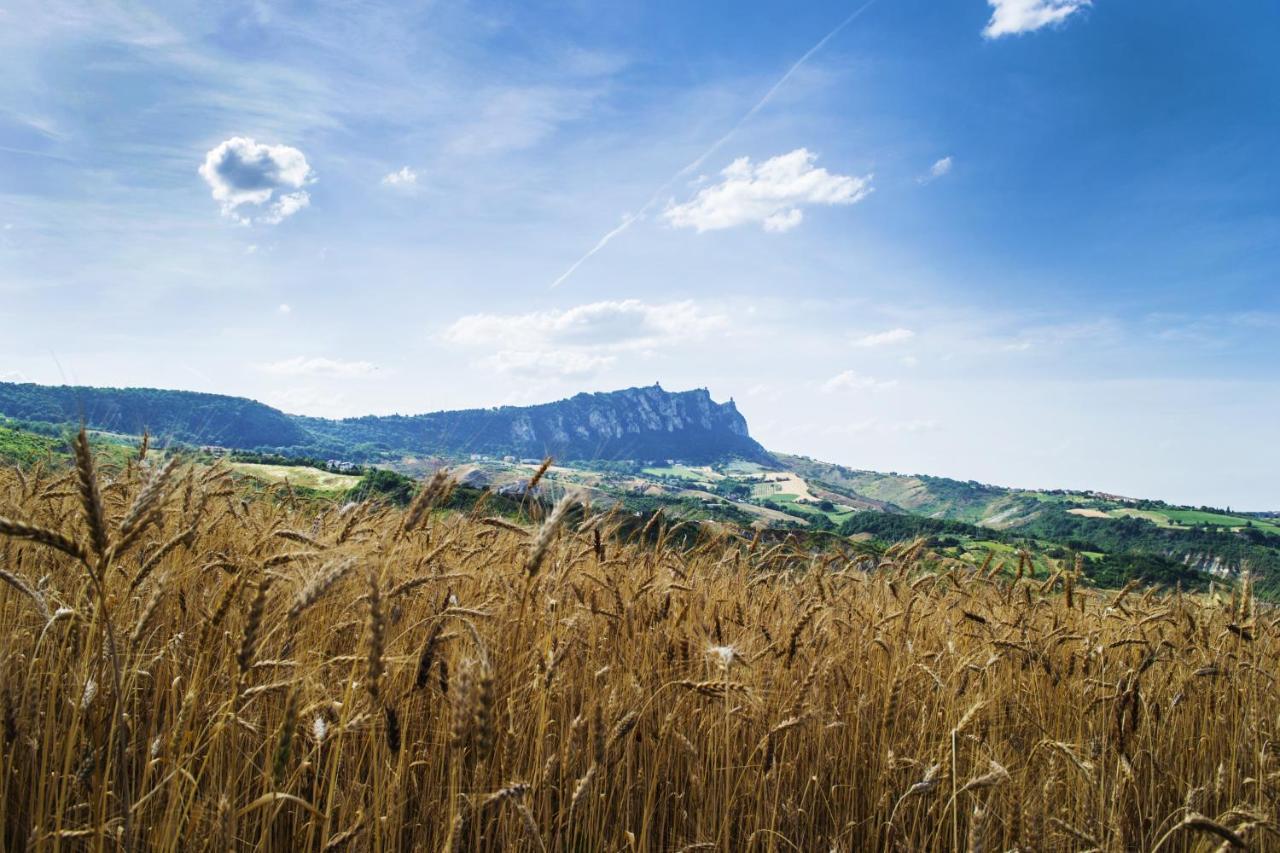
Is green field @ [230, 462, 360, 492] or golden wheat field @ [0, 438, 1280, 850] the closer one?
golden wheat field @ [0, 438, 1280, 850]

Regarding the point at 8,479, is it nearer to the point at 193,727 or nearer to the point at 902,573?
the point at 193,727

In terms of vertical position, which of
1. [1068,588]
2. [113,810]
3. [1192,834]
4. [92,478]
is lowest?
[1192,834]

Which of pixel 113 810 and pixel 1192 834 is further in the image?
pixel 1192 834

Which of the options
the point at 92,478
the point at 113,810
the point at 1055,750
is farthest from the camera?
the point at 1055,750

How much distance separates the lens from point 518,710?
2.78m

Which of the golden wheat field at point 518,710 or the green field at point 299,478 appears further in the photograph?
the green field at point 299,478

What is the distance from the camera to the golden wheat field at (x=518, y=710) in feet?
5.98

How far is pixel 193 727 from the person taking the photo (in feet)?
8.54

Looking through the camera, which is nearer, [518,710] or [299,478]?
[518,710]

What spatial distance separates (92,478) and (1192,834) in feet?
15.7

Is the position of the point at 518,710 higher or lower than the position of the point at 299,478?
higher

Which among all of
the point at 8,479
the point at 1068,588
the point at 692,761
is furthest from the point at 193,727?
the point at 1068,588

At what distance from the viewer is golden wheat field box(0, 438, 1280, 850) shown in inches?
71.7

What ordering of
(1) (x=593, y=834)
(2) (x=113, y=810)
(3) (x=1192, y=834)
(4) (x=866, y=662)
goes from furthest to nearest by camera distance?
(4) (x=866, y=662) → (3) (x=1192, y=834) → (1) (x=593, y=834) → (2) (x=113, y=810)
